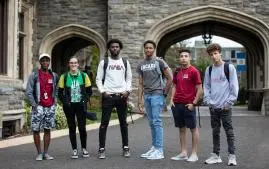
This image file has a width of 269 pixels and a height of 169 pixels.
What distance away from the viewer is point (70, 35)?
19.0 m

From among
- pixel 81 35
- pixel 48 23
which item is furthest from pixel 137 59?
pixel 48 23

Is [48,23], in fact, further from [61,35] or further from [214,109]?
[214,109]

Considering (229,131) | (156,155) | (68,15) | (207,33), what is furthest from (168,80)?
(207,33)

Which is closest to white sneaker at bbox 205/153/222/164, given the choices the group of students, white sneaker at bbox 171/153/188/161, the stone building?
the group of students

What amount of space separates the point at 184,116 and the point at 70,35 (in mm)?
12623

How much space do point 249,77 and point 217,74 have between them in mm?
18148

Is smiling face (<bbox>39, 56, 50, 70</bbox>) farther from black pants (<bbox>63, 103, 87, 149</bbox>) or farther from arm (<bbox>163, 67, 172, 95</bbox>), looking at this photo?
arm (<bbox>163, 67, 172, 95</bbox>)

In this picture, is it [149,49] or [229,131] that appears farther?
[149,49]

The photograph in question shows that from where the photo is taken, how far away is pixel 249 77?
24.3 metres

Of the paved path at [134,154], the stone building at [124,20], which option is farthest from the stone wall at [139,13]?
the paved path at [134,154]

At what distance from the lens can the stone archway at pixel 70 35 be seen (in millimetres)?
18688

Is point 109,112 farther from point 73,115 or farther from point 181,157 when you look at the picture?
point 181,157

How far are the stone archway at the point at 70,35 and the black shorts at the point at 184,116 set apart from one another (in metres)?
11.8

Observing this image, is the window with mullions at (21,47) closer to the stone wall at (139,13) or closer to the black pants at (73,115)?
the stone wall at (139,13)
